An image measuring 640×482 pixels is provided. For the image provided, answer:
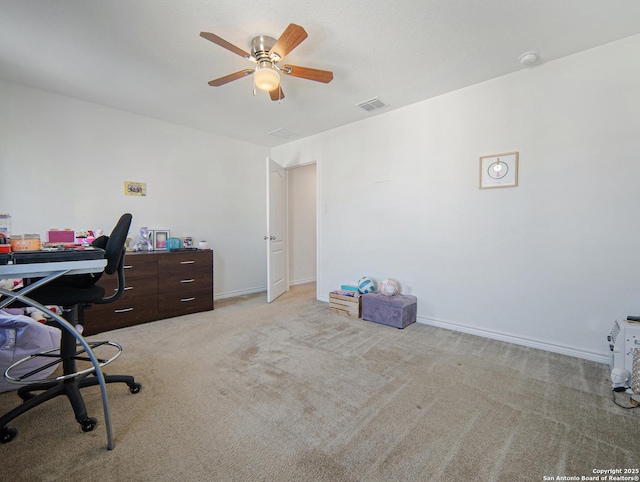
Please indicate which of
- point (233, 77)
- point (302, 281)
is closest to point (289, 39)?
point (233, 77)

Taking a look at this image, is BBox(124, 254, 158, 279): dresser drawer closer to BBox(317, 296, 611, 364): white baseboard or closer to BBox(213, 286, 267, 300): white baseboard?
BBox(213, 286, 267, 300): white baseboard

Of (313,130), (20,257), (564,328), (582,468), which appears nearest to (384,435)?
(582,468)

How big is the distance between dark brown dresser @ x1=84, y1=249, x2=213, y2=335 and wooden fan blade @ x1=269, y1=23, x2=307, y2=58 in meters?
2.56

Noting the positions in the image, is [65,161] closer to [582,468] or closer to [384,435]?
[384,435]

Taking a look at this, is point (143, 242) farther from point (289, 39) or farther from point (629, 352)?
point (629, 352)

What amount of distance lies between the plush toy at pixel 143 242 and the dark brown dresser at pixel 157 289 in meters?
0.34

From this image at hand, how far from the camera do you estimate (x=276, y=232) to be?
4.46m

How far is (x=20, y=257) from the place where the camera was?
1148 mm

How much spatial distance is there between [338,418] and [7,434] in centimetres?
168

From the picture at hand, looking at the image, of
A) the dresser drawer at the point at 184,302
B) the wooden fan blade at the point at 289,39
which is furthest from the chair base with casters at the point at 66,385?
the wooden fan blade at the point at 289,39

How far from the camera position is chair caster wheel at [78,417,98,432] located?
59.3 inches

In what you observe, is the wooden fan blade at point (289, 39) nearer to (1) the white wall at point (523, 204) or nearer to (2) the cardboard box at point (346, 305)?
(1) the white wall at point (523, 204)

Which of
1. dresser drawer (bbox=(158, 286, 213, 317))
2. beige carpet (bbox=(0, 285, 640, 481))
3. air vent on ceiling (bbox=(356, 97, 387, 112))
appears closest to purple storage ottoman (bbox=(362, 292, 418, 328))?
beige carpet (bbox=(0, 285, 640, 481))

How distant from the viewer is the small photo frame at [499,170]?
2688mm
